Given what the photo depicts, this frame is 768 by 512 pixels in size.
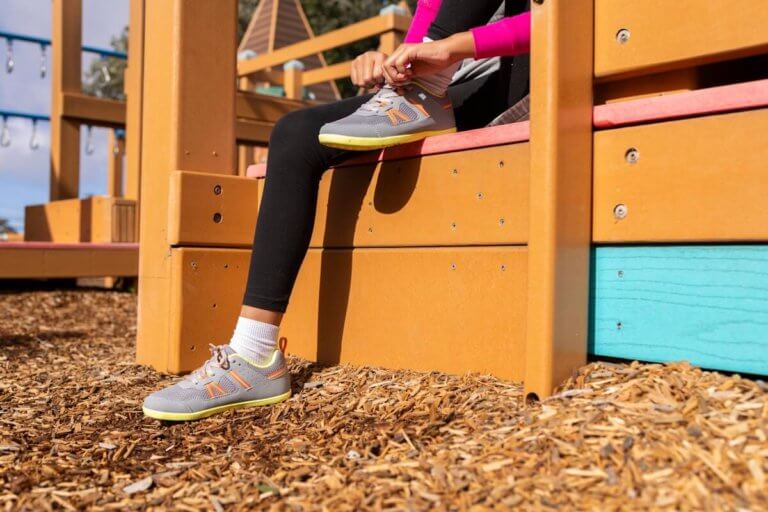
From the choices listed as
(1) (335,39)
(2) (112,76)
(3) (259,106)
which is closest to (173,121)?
(3) (259,106)

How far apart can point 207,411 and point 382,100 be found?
37.5 inches

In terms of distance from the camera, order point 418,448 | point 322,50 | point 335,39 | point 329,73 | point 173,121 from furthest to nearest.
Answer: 1. point 329,73
2. point 322,50
3. point 335,39
4. point 173,121
5. point 418,448

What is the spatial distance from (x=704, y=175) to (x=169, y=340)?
5.60 ft

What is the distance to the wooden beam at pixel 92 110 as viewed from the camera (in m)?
5.70

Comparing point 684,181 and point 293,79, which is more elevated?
point 293,79

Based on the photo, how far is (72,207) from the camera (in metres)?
5.71

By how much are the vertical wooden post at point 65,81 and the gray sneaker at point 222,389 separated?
4.50m

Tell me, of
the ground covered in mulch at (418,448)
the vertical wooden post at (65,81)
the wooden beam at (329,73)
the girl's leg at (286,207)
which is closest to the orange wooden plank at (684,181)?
the ground covered in mulch at (418,448)

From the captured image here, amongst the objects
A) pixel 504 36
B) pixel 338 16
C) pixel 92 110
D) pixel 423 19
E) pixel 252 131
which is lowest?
pixel 504 36

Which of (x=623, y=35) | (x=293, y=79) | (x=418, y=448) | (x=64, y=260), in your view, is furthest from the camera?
(x=293, y=79)

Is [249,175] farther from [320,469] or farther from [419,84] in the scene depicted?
[320,469]

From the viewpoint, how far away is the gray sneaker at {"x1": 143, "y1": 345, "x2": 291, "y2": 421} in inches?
72.8

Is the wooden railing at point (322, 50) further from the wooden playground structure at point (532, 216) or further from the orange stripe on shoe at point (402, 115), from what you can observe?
the orange stripe on shoe at point (402, 115)

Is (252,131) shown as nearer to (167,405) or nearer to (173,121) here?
(173,121)
